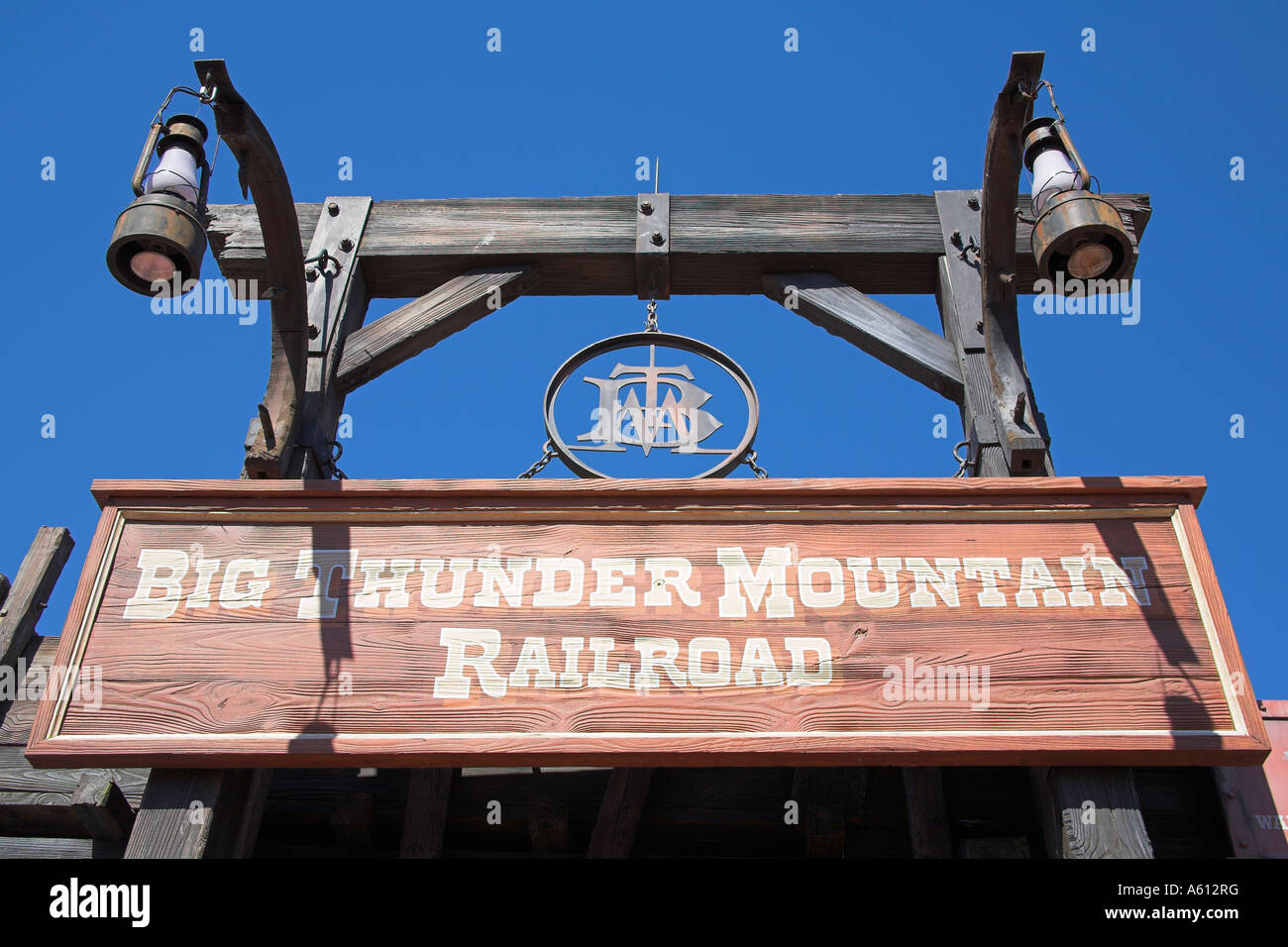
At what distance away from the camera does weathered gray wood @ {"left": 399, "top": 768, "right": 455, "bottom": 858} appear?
14.4ft

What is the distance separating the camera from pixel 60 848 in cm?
447

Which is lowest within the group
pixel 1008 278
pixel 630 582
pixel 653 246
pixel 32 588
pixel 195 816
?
pixel 195 816

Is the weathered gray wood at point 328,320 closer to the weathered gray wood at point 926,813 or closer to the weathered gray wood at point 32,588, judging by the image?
the weathered gray wood at point 32,588

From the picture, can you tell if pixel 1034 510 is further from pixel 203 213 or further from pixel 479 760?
pixel 203 213

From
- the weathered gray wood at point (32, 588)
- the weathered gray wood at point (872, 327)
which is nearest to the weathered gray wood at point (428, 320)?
the weathered gray wood at point (872, 327)

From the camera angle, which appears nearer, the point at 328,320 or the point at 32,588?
the point at 328,320

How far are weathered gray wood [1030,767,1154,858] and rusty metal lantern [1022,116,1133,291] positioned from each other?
154 cm

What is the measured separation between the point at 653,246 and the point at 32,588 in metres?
3.05

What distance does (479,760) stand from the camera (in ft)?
11.5

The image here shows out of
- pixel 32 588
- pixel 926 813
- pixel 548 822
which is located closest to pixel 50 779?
pixel 32 588

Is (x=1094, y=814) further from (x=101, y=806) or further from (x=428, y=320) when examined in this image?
(x=101, y=806)

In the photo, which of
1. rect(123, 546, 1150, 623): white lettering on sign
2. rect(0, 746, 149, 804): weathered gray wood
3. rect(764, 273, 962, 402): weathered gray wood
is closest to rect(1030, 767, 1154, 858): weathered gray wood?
rect(123, 546, 1150, 623): white lettering on sign

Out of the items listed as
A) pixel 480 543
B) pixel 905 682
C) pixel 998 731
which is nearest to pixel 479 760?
pixel 480 543

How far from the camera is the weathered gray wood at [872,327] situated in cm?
482
